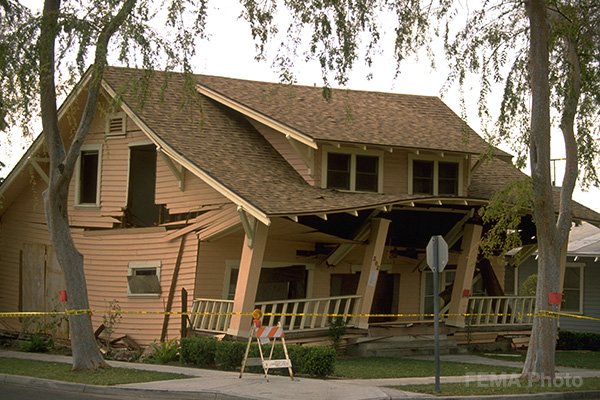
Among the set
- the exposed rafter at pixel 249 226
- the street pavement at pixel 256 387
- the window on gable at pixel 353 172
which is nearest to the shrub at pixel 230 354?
the street pavement at pixel 256 387

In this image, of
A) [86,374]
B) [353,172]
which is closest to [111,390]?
[86,374]

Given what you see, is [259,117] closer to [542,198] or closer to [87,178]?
[87,178]

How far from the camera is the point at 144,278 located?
25672mm

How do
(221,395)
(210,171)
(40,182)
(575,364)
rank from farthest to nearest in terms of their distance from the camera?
(40,182)
(575,364)
(210,171)
(221,395)

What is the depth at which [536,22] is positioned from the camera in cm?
1830

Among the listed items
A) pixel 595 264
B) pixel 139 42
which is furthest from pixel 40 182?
pixel 595 264

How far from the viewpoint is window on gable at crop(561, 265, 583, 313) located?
35594 mm

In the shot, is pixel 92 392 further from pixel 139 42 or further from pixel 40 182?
pixel 40 182

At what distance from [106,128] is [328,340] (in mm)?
8606

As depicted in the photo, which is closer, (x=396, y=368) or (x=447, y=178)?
(x=396, y=368)

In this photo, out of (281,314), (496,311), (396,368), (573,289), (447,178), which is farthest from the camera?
(573,289)

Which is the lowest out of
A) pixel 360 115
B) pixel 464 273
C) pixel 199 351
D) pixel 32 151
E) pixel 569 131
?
pixel 199 351

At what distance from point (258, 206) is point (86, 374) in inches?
199

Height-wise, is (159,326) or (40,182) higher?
(40,182)
